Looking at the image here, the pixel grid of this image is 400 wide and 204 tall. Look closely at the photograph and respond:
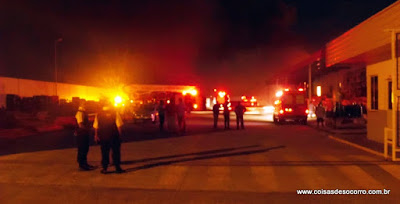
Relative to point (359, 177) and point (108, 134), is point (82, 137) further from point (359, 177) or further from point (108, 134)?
point (359, 177)

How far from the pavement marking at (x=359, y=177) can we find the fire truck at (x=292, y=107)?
60.0 feet

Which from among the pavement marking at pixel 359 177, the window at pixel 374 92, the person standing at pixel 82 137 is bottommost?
the pavement marking at pixel 359 177

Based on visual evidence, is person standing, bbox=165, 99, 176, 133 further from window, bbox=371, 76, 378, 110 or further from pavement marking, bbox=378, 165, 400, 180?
pavement marking, bbox=378, 165, 400, 180

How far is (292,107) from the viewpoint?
29625 mm

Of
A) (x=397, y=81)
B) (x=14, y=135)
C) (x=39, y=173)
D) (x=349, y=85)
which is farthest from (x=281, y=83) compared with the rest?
(x=39, y=173)

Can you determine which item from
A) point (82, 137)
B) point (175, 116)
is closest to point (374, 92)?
point (175, 116)

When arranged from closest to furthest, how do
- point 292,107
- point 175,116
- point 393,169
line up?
1. point 393,169
2. point 175,116
3. point 292,107

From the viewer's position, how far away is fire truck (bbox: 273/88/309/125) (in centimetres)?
2962

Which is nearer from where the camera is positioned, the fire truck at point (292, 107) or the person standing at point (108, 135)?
the person standing at point (108, 135)

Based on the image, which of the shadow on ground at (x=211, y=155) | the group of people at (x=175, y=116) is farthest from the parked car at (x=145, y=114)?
the shadow on ground at (x=211, y=155)

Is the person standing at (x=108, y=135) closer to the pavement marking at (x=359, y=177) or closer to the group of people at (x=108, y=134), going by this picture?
the group of people at (x=108, y=134)

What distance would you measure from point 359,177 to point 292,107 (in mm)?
19827

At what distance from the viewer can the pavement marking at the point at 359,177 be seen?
916 cm

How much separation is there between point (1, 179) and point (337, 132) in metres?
16.4
